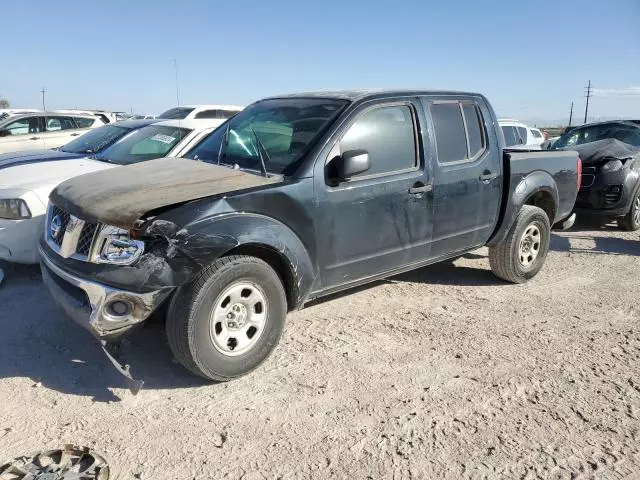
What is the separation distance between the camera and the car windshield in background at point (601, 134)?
9.82 m

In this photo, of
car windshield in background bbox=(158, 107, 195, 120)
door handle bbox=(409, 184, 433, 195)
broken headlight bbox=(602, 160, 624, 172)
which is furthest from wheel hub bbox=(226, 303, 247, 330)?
car windshield in background bbox=(158, 107, 195, 120)

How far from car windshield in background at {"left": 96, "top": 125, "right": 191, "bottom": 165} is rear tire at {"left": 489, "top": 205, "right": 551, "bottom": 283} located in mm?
3920

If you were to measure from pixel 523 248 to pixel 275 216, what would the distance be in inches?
126

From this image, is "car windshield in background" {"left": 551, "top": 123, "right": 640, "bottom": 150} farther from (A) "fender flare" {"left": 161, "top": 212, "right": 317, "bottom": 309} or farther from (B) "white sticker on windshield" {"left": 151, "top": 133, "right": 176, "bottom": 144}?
(A) "fender flare" {"left": 161, "top": 212, "right": 317, "bottom": 309}

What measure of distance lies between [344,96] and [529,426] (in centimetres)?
269

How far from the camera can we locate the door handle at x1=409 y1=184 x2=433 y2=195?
4.37 m

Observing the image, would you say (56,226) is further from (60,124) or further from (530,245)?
(60,124)

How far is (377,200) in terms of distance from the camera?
414 centimetres

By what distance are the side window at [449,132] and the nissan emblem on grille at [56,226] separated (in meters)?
2.99

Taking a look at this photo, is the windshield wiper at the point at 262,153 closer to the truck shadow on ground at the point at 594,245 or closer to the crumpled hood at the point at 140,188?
the crumpled hood at the point at 140,188

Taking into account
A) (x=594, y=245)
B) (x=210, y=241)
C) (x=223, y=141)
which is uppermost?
(x=223, y=141)

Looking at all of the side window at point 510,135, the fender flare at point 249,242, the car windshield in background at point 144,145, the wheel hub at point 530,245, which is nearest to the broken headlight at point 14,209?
the car windshield in background at point 144,145

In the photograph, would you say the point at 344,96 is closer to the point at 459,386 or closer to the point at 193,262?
the point at 193,262

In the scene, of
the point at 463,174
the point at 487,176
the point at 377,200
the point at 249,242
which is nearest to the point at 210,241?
the point at 249,242
